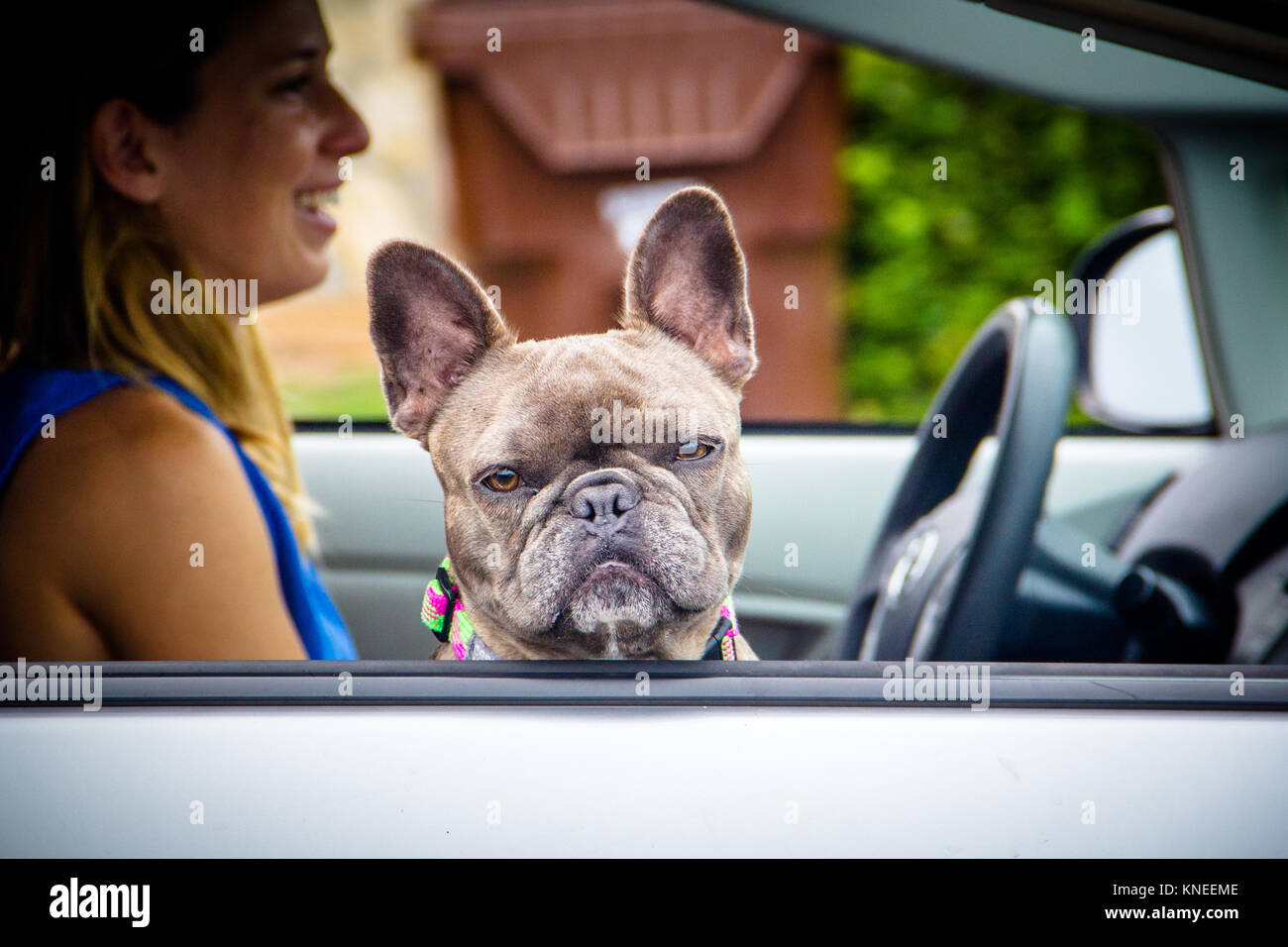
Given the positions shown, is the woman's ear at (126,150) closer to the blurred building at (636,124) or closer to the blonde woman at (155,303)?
the blonde woman at (155,303)

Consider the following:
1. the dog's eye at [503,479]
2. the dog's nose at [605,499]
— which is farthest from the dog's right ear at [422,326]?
the dog's nose at [605,499]

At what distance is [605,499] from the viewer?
1562 mm

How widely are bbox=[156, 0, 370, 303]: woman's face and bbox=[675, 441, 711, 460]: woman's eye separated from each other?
0.82 metres

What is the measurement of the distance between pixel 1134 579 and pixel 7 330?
77.4 inches

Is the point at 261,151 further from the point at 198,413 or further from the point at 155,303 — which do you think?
the point at 198,413

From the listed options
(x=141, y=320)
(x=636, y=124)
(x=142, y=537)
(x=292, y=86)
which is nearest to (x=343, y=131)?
(x=292, y=86)

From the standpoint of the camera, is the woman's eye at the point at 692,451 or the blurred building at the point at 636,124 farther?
the blurred building at the point at 636,124

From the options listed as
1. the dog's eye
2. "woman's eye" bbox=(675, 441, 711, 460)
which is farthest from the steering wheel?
the dog's eye

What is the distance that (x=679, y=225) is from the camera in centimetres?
161

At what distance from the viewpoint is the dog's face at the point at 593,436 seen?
1.58 meters

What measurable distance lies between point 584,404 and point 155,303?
88 cm

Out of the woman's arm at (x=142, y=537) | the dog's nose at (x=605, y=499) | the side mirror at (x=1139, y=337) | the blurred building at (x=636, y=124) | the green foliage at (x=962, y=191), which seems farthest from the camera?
the green foliage at (x=962, y=191)

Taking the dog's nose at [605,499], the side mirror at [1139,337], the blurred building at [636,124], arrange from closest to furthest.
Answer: the dog's nose at [605,499], the side mirror at [1139,337], the blurred building at [636,124]
